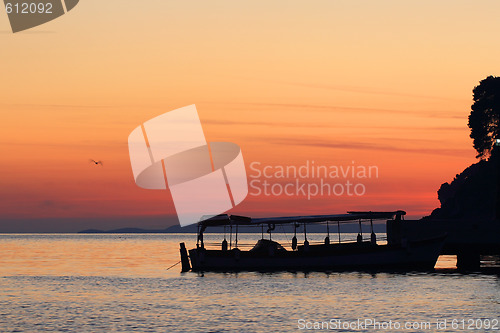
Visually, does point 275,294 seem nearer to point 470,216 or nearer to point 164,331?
point 164,331

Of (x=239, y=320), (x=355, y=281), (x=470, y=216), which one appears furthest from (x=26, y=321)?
(x=470, y=216)

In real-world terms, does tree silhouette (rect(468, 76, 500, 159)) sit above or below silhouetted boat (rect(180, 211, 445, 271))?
above

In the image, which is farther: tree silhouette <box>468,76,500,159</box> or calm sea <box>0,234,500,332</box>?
tree silhouette <box>468,76,500,159</box>

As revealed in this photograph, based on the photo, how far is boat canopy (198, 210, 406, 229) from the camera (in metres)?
72.5

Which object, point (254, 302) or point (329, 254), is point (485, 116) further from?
point (254, 302)

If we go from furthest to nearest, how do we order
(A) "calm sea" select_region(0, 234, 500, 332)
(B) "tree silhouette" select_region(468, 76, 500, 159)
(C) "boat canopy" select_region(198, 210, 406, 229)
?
(B) "tree silhouette" select_region(468, 76, 500, 159) → (C) "boat canopy" select_region(198, 210, 406, 229) → (A) "calm sea" select_region(0, 234, 500, 332)

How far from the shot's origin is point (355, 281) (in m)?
68.7

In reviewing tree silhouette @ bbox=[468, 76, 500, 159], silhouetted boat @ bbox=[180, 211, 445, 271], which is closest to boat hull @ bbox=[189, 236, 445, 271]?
silhouetted boat @ bbox=[180, 211, 445, 271]

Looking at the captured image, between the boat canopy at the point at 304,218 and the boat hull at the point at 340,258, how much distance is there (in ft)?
9.98

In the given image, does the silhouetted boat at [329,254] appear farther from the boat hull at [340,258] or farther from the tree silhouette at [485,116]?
the tree silhouette at [485,116]

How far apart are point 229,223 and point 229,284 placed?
30.9 feet

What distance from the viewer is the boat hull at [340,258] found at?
73.6 m

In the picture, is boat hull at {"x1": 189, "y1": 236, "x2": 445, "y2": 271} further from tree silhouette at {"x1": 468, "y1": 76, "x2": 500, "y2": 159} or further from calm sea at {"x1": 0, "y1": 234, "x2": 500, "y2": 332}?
tree silhouette at {"x1": 468, "y1": 76, "x2": 500, "y2": 159}

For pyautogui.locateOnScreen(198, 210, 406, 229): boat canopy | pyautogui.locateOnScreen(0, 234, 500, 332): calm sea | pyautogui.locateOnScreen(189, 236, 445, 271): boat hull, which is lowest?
pyautogui.locateOnScreen(0, 234, 500, 332): calm sea
